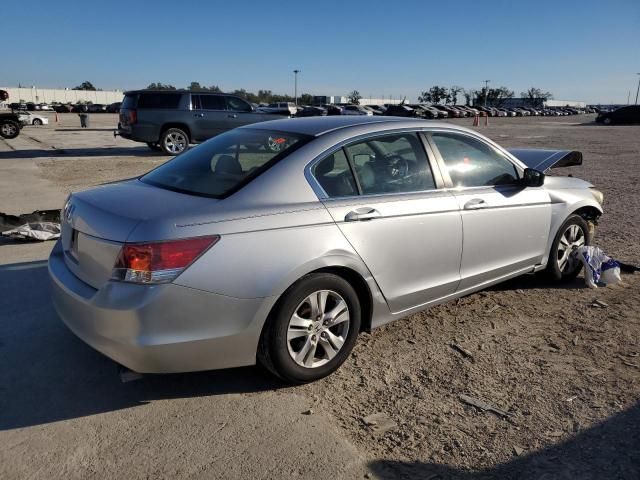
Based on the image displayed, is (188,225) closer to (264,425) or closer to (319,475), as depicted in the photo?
(264,425)

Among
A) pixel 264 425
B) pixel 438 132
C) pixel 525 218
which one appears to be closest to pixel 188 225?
pixel 264 425

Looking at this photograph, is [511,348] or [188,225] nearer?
[188,225]

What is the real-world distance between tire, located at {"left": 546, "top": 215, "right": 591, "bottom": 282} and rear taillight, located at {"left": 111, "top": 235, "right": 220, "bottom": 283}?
11.6 feet

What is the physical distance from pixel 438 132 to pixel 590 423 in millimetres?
2215

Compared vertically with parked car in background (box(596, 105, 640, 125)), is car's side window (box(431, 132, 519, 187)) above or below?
below

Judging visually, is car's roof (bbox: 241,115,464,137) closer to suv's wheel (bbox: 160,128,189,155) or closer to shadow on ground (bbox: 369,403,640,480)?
shadow on ground (bbox: 369,403,640,480)

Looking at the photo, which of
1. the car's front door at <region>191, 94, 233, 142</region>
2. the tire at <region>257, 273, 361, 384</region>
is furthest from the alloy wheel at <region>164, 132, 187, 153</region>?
the tire at <region>257, 273, 361, 384</region>

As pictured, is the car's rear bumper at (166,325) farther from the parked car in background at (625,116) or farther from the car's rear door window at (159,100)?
the parked car in background at (625,116)

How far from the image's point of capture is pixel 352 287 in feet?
10.9

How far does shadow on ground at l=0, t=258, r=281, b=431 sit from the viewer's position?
2932mm

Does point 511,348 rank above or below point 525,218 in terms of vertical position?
below

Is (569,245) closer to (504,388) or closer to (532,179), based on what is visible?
(532,179)

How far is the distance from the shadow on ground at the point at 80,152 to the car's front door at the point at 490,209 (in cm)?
1369

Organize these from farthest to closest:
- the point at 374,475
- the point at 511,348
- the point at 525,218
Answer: the point at 525,218 → the point at 511,348 → the point at 374,475
